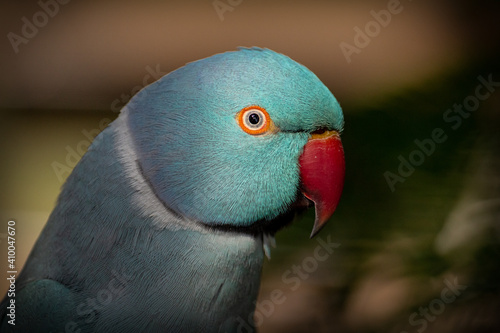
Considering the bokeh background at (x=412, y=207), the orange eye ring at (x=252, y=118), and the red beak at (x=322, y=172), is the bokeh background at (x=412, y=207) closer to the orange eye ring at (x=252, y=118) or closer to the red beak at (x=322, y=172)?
the red beak at (x=322, y=172)

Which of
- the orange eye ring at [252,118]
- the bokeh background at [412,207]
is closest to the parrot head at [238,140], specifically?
the orange eye ring at [252,118]

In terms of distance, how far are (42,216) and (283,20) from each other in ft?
6.74

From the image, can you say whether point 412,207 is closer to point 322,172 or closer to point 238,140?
point 322,172

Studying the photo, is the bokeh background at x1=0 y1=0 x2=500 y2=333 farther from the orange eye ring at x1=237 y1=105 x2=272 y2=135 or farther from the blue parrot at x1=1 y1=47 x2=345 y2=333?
the orange eye ring at x1=237 y1=105 x2=272 y2=135

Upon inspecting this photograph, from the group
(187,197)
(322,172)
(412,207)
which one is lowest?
(412,207)

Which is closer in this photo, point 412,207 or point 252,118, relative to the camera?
point 252,118

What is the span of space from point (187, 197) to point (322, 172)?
358mm

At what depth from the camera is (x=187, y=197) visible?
122 cm

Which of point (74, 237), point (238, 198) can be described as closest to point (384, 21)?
point (238, 198)

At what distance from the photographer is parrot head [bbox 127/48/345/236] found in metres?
1.20

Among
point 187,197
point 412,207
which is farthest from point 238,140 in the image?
point 412,207

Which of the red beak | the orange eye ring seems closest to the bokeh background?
the red beak

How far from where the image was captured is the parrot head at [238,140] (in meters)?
1.20

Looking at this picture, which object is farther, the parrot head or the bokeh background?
the bokeh background
